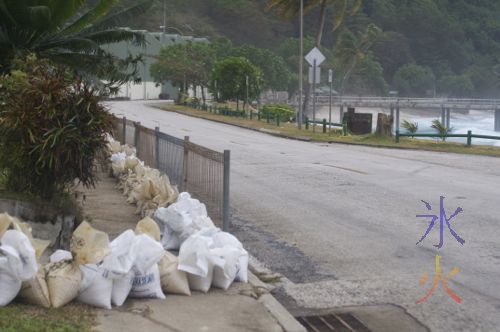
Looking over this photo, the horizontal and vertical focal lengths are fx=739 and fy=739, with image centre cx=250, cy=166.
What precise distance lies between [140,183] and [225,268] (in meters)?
4.52

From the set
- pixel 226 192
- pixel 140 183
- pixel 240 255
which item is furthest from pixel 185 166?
pixel 240 255

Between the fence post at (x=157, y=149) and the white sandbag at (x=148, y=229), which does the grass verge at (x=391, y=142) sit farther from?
the white sandbag at (x=148, y=229)

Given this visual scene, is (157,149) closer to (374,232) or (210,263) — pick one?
(374,232)

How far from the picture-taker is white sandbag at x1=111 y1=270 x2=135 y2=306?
19.8 feet

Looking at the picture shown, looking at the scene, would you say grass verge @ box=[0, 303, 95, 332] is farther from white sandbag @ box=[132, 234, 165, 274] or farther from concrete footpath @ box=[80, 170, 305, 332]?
white sandbag @ box=[132, 234, 165, 274]

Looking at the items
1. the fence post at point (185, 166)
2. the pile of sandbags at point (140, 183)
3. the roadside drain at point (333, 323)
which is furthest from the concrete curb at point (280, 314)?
the fence post at point (185, 166)

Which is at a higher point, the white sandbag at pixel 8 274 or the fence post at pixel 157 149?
the fence post at pixel 157 149

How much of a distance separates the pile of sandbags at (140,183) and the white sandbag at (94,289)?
3.42 meters

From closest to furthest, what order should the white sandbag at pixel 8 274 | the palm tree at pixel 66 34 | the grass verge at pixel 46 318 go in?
the grass verge at pixel 46 318, the white sandbag at pixel 8 274, the palm tree at pixel 66 34

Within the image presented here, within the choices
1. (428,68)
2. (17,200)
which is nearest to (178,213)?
(17,200)

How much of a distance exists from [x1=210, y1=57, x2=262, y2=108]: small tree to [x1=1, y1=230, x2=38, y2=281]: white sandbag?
48.6 metres

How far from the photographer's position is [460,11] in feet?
448

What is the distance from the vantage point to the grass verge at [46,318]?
5133 mm

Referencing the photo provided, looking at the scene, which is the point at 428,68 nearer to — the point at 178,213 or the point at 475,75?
the point at 475,75
